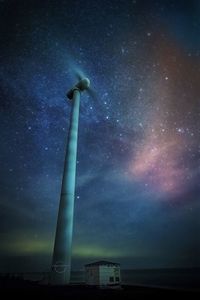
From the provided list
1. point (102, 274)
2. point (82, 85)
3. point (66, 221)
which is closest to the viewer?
point (66, 221)

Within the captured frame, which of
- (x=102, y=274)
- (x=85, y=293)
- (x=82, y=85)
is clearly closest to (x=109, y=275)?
(x=102, y=274)

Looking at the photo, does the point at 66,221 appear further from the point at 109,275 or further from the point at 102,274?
the point at 109,275

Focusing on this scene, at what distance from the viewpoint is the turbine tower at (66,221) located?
31.6 m

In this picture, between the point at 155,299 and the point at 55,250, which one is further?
the point at 55,250

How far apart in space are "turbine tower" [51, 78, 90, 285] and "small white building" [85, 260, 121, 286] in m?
4.94

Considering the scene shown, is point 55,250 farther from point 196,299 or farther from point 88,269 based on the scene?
point 196,299

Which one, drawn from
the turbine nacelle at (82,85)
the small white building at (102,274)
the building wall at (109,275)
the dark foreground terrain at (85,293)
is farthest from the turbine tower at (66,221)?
the turbine nacelle at (82,85)

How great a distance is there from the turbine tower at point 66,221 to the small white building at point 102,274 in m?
4.94

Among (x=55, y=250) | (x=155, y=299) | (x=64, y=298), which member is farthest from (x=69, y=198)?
(x=155, y=299)

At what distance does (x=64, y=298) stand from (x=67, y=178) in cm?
1907

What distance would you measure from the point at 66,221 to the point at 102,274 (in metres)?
9.20

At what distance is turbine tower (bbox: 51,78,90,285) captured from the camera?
1243 inches

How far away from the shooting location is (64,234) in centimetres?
3350

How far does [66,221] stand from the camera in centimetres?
3447
